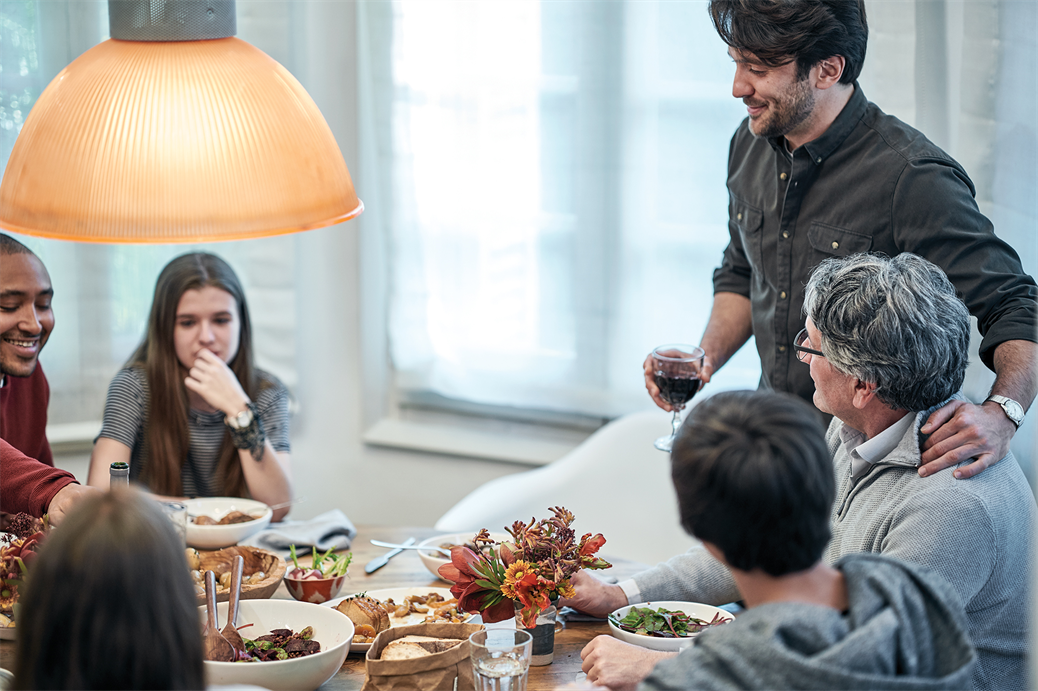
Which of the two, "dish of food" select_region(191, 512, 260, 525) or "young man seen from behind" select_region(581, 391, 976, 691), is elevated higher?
"young man seen from behind" select_region(581, 391, 976, 691)

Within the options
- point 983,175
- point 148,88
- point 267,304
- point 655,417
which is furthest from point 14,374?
point 983,175

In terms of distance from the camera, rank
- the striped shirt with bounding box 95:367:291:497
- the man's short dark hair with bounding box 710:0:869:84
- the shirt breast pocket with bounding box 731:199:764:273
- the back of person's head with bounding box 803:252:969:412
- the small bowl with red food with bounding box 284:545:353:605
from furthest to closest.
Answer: the striped shirt with bounding box 95:367:291:497 → the shirt breast pocket with bounding box 731:199:764:273 → the man's short dark hair with bounding box 710:0:869:84 → the small bowl with red food with bounding box 284:545:353:605 → the back of person's head with bounding box 803:252:969:412

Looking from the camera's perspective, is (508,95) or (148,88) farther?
(508,95)

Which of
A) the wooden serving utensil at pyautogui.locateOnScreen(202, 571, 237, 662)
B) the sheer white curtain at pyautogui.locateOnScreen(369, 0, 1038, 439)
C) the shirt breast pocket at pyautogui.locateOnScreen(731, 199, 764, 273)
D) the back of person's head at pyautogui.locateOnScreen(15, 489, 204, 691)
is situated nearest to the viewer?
the back of person's head at pyautogui.locateOnScreen(15, 489, 204, 691)

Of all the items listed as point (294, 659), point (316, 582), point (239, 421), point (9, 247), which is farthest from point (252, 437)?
point (294, 659)

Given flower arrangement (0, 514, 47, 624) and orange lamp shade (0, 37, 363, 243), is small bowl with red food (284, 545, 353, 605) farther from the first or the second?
orange lamp shade (0, 37, 363, 243)

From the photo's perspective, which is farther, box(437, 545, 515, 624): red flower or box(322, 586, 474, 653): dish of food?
box(322, 586, 474, 653): dish of food

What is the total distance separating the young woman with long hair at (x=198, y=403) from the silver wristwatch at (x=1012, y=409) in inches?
69.4

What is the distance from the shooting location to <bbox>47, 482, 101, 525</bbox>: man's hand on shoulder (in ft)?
5.80

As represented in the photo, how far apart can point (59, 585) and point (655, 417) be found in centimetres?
225

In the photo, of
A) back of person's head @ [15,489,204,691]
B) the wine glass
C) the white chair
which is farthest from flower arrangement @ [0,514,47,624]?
the white chair

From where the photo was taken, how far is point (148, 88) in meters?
1.36

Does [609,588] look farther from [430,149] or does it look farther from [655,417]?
[430,149]

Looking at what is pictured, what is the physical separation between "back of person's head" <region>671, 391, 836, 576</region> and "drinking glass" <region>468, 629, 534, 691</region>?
409mm
